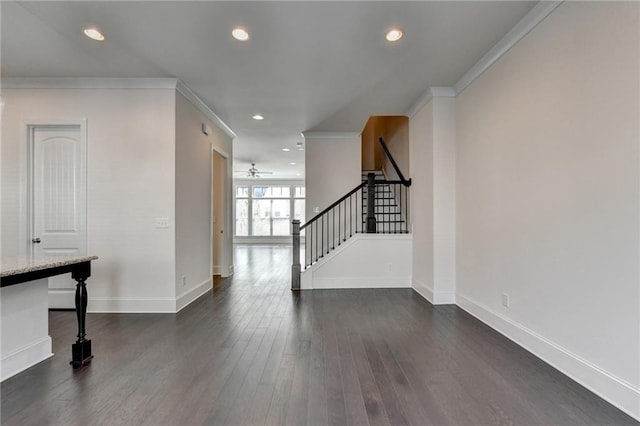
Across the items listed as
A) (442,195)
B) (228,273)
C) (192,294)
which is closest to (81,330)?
(192,294)

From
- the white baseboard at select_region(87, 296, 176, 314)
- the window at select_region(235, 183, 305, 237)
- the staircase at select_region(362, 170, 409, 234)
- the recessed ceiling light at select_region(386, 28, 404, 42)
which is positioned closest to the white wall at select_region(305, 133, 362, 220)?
the staircase at select_region(362, 170, 409, 234)

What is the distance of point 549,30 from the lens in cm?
239

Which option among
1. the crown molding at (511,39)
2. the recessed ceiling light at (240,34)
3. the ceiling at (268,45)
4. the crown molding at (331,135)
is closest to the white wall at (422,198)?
the ceiling at (268,45)

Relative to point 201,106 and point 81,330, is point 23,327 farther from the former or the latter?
point 201,106

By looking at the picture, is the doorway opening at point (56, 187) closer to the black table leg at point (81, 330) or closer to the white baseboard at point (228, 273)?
the black table leg at point (81, 330)

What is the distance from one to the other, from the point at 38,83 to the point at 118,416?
4.17 m

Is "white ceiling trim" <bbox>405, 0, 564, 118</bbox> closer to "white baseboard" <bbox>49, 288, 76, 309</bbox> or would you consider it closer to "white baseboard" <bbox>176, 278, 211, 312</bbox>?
"white baseboard" <bbox>176, 278, 211, 312</bbox>

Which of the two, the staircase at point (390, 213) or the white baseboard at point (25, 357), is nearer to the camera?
the white baseboard at point (25, 357)

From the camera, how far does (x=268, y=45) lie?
2908mm

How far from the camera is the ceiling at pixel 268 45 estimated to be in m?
2.43

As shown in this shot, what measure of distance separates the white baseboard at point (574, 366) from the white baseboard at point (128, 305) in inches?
150

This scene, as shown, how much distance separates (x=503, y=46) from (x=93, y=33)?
3.95 meters

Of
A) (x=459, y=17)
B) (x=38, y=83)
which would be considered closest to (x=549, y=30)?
(x=459, y=17)

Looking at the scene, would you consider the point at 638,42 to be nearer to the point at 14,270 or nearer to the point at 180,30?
the point at 180,30
